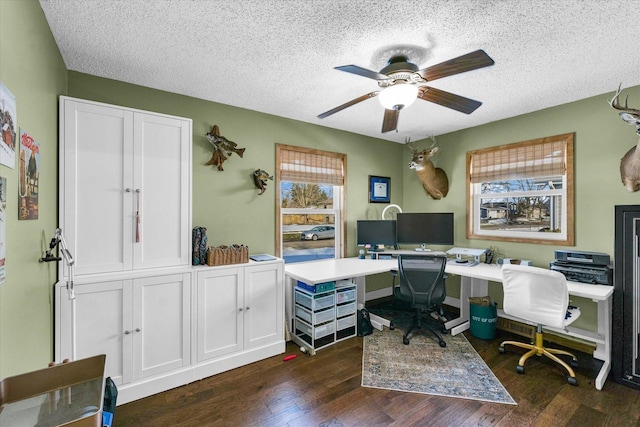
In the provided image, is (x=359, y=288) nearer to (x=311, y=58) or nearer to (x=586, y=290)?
(x=586, y=290)

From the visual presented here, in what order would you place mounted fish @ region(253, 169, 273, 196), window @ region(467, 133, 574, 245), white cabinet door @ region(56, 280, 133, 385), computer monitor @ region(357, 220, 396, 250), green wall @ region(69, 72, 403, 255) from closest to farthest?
white cabinet door @ region(56, 280, 133, 385) < green wall @ region(69, 72, 403, 255) < window @ region(467, 133, 574, 245) < mounted fish @ region(253, 169, 273, 196) < computer monitor @ region(357, 220, 396, 250)

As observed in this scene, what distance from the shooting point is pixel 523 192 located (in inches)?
132

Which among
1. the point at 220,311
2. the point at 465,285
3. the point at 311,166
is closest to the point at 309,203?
the point at 311,166

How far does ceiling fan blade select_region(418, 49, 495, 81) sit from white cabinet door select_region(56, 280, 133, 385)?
2.53 m

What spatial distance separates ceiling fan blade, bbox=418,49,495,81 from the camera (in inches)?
61.3

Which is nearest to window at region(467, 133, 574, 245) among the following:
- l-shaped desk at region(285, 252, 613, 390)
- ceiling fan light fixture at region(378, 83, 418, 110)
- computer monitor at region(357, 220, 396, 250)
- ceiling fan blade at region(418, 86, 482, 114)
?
l-shaped desk at region(285, 252, 613, 390)

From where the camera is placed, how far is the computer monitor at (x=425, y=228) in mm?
3680

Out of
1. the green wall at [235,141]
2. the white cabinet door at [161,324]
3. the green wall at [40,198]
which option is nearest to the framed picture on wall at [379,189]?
the green wall at [235,141]

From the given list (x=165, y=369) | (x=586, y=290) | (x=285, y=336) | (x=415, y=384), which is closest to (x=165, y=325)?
(x=165, y=369)

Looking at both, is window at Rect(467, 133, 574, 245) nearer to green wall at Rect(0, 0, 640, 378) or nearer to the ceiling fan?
green wall at Rect(0, 0, 640, 378)

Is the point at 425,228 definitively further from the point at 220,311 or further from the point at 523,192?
the point at 220,311

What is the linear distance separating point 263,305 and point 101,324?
1.23 meters

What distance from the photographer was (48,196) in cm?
178

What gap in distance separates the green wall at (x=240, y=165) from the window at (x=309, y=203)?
13cm
